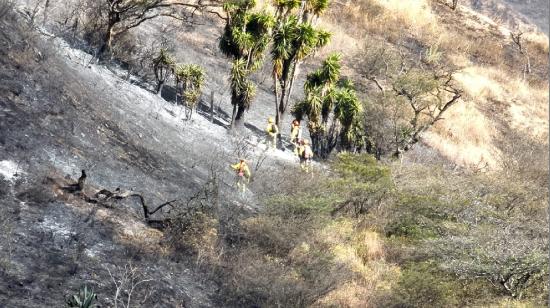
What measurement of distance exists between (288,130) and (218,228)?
16.5m

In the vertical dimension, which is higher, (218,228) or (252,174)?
(218,228)

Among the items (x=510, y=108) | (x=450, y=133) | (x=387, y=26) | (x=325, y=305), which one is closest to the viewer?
(x=325, y=305)

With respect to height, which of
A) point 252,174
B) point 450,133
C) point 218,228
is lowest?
point 450,133

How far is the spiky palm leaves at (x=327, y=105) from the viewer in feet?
88.2

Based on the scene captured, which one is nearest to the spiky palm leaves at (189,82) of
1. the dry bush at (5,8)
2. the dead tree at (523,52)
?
the dry bush at (5,8)

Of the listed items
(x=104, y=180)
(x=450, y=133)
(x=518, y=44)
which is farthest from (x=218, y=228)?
(x=518, y=44)

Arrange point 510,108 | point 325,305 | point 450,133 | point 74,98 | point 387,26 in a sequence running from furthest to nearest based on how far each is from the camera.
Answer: point 387,26
point 510,108
point 450,133
point 74,98
point 325,305

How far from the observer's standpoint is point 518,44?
53000 mm

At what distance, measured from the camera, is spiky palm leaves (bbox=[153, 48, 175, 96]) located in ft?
79.8

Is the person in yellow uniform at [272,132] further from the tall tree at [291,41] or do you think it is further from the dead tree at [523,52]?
the dead tree at [523,52]

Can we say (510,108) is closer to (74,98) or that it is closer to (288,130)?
(288,130)

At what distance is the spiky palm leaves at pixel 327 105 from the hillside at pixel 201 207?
0.62 ft

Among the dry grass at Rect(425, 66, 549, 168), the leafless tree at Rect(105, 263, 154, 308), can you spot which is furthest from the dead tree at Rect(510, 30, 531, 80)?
the leafless tree at Rect(105, 263, 154, 308)

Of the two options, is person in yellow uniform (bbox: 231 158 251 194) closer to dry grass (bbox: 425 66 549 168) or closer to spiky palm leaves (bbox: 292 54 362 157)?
spiky palm leaves (bbox: 292 54 362 157)
